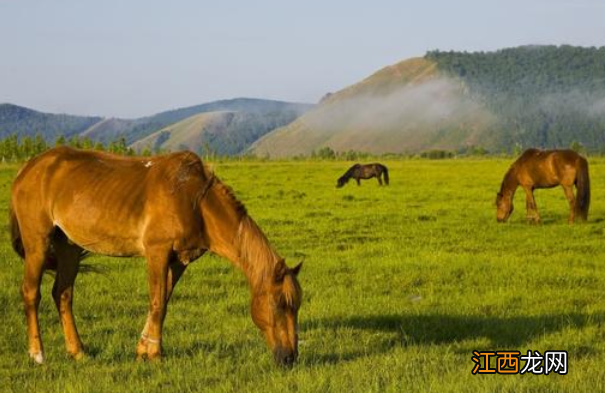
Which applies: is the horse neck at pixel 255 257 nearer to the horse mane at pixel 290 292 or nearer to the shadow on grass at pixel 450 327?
the horse mane at pixel 290 292

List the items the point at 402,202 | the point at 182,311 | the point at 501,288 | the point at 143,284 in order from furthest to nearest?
the point at 402,202
the point at 143,284
the point at 501,288
the point at 182,311

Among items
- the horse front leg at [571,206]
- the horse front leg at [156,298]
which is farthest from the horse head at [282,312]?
the horse front leg at [571,206]

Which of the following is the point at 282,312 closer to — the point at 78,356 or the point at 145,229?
the point at 145,229

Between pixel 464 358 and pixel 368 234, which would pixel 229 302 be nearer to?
pixel 464 358

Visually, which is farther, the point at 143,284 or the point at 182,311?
the point at 143,284

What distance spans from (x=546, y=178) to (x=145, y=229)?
19.0 metres

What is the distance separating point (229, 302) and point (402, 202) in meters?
19.3

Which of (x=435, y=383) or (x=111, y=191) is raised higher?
(x=111, y=191)

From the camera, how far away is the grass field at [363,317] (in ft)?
20.9

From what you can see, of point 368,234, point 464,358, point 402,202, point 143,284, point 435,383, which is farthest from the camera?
point 402,202

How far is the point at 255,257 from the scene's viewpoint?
6.75m

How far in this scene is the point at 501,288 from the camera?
1148cm

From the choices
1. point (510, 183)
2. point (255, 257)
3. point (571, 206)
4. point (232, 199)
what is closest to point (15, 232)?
point (232, 199)

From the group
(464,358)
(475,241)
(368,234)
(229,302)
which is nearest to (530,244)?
(475,241)
